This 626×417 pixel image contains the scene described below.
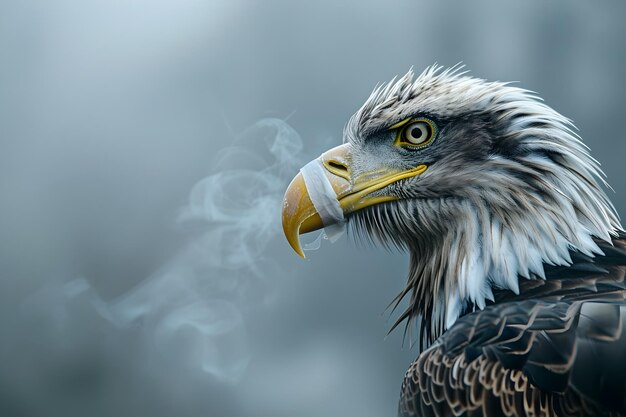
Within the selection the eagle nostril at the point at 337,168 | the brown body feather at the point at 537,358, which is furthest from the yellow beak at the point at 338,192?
the brown body feather at the point at 537,358

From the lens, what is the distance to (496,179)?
6.07ft

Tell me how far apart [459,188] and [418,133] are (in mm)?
174

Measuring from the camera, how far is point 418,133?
1947 millimetres

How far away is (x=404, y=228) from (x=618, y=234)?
0.53 meters

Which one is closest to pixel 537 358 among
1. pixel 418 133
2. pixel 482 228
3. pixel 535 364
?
pixel 535 364

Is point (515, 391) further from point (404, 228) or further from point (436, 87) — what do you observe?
point (436, 87)

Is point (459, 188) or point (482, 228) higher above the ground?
point (459, 188)

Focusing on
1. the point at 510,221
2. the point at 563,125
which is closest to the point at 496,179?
the point at 510,221

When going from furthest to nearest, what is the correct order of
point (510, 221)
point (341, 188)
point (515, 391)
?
point (341, 188) < point (510, 221) < point (515, 391)

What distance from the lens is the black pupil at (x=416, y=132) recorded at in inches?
76.6

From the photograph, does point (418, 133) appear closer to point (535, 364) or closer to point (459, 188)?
point (459, 188)

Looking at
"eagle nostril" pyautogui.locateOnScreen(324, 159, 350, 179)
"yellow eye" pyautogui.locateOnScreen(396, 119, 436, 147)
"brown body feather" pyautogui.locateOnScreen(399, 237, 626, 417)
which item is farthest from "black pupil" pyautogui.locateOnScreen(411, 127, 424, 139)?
"brown body feather" pyautogui.locateOnScreen(399, 237, 626, 417)

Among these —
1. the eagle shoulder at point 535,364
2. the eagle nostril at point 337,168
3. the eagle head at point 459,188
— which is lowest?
the eagle shoulder at point 535,364

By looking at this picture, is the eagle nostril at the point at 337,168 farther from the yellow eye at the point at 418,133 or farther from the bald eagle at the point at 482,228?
the yellow eye at the point at 418,133
